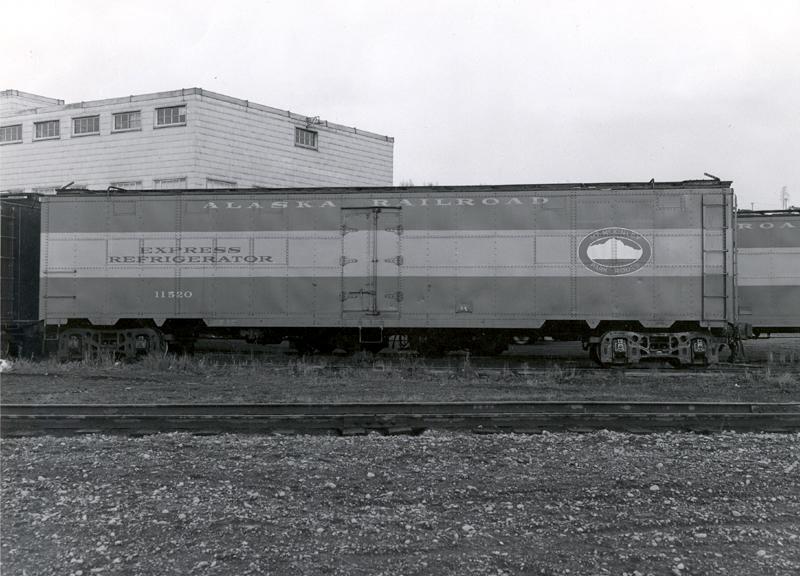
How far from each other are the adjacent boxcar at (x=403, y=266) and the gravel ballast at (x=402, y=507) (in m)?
6.21

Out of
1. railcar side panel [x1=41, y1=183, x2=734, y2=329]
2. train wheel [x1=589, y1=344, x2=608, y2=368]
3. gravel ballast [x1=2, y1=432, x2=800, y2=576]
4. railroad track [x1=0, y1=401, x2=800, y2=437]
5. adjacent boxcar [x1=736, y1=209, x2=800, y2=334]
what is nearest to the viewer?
gravel ballast [x1=2, y1=432, x2=800, y2=576]

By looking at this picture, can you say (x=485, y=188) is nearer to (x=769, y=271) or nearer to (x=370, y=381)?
(x=370, y=381)

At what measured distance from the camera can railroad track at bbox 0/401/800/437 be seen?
6.93 m

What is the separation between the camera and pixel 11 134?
28.1 metres

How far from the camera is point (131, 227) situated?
13.2m

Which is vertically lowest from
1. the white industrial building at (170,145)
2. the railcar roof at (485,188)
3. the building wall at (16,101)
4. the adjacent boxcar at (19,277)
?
the adjacent boxcar at (19,277)

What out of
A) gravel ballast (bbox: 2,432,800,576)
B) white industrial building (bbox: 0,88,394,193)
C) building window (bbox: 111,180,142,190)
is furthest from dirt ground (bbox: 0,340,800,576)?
building window (bbox: 111,180,142,190)

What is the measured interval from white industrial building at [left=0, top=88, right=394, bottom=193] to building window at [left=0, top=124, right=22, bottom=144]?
4cm

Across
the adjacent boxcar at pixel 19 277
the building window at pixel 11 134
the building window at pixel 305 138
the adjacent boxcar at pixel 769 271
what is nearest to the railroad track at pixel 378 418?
the adjacent boxcar at pixel 19 277

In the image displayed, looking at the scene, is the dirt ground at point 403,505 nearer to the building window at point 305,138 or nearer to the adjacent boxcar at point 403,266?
the adjacent boxcar at point 403,266

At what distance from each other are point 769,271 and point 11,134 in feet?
92.8

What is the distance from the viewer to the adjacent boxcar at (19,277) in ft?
45.2

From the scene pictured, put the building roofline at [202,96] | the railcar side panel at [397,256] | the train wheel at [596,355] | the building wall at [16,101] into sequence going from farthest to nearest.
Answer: the building wall at [16,101] < the building roofline at [202,96] < the train wheel at [596,355] < the railcar side panel at [397,256]

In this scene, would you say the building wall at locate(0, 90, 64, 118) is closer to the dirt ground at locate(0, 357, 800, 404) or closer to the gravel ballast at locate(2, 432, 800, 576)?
the dirt ground at locate(0, 357, 800, 404)
